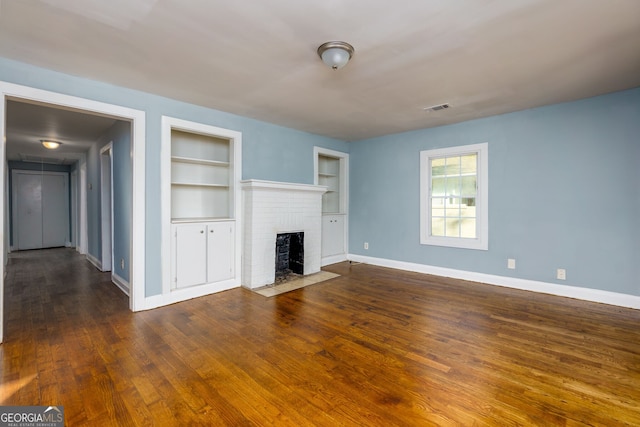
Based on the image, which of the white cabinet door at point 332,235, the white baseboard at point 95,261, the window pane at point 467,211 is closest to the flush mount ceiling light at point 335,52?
the window pane at point 467,211

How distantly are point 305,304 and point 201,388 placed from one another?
5.51 feet

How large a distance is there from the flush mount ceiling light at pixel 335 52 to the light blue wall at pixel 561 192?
2960 millimetres

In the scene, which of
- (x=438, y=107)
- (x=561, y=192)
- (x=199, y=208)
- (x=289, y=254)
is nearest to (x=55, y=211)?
(x=199, y=208)

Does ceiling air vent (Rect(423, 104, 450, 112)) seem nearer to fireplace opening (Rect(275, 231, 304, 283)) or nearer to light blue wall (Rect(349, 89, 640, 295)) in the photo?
light blue wall (Rect(349, 89, 640, 295))

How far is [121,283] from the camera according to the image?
416 centimetres

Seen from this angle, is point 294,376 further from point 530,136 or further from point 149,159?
point 530,136

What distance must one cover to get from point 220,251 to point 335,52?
2869 mm

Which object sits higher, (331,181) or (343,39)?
(343,39)

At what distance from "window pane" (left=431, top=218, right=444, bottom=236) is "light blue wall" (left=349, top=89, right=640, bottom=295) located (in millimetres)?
265

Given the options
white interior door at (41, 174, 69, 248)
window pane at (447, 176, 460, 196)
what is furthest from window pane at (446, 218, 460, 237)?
white interior door at (41, 174, 69, 248)

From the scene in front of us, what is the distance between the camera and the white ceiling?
→ 189 cm

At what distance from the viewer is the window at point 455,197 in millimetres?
4387

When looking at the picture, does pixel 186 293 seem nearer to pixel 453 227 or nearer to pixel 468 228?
pixel 453 227

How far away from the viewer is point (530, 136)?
394 cm
